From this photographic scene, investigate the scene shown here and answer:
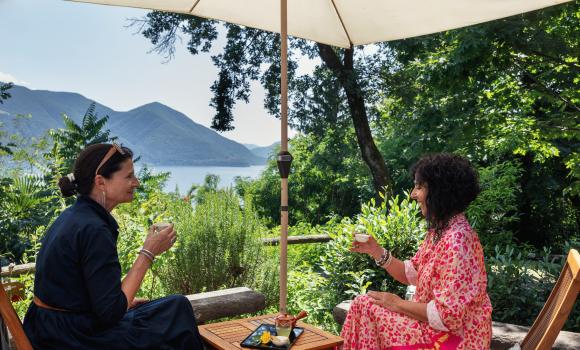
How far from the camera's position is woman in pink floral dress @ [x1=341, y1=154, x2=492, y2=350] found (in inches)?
82.6

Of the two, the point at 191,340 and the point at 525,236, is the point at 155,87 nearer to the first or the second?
the point at 525,236

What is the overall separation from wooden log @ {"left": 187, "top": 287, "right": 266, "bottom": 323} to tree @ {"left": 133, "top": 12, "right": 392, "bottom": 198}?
22.3 feet

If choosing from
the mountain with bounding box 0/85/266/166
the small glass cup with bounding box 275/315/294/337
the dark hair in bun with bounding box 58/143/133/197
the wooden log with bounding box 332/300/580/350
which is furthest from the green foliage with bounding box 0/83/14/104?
the mountain with bounding box 0/85/266/166

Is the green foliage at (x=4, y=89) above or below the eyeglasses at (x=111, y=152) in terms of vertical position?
above

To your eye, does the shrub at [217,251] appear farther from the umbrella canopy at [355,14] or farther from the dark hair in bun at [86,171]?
the dark hair in bun at [86,171]

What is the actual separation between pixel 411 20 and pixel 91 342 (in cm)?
219

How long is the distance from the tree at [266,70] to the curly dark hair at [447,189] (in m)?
8.00

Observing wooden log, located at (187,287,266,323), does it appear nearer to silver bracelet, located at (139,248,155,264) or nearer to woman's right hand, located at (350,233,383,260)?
woman's right hand, located at (350,233,383,260)

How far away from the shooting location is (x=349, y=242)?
4750mm

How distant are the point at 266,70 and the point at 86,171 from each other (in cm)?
978

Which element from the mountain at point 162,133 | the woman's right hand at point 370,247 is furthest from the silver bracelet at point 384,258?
the mountain at point 162,133

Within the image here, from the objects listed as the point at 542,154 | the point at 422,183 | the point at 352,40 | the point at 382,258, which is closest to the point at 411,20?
the point at 352,40

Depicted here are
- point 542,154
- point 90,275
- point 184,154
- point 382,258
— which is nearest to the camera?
point 90,275

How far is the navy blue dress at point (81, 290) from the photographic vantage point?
1932 mm
